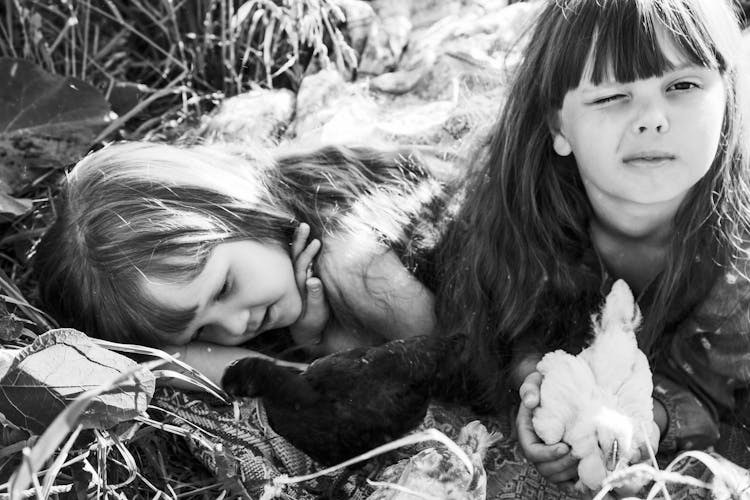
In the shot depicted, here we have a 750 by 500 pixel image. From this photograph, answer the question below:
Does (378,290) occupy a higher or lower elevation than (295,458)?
higher

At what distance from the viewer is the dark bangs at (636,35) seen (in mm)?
1649

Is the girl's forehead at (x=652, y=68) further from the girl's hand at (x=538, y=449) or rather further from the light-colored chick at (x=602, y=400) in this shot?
the girl's hand at (x=538, y=449)

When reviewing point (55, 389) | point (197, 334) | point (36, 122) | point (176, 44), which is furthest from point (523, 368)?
point (176, 44)

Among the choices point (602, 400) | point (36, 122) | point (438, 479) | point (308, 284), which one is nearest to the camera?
point (438, 479)

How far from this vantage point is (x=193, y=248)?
74.9 inches

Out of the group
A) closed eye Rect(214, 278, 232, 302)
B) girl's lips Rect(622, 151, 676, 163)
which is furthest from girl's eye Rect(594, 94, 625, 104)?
closed eye Rect(214, 278, 232, 302)

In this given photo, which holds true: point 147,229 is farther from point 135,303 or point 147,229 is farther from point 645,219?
point 645,219

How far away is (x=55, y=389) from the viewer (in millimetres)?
1497

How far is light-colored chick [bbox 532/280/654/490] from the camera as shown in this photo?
5.18 feet

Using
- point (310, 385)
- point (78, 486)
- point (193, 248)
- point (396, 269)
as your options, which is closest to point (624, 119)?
→ point (396, 269)

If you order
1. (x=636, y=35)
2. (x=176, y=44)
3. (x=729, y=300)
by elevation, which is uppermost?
(x=636, y=35)

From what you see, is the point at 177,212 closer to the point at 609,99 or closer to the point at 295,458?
the point at 295,458

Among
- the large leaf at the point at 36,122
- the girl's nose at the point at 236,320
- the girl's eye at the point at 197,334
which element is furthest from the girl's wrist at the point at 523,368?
the large leaf at the point at 36,122

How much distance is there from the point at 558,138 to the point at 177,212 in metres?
0.83
